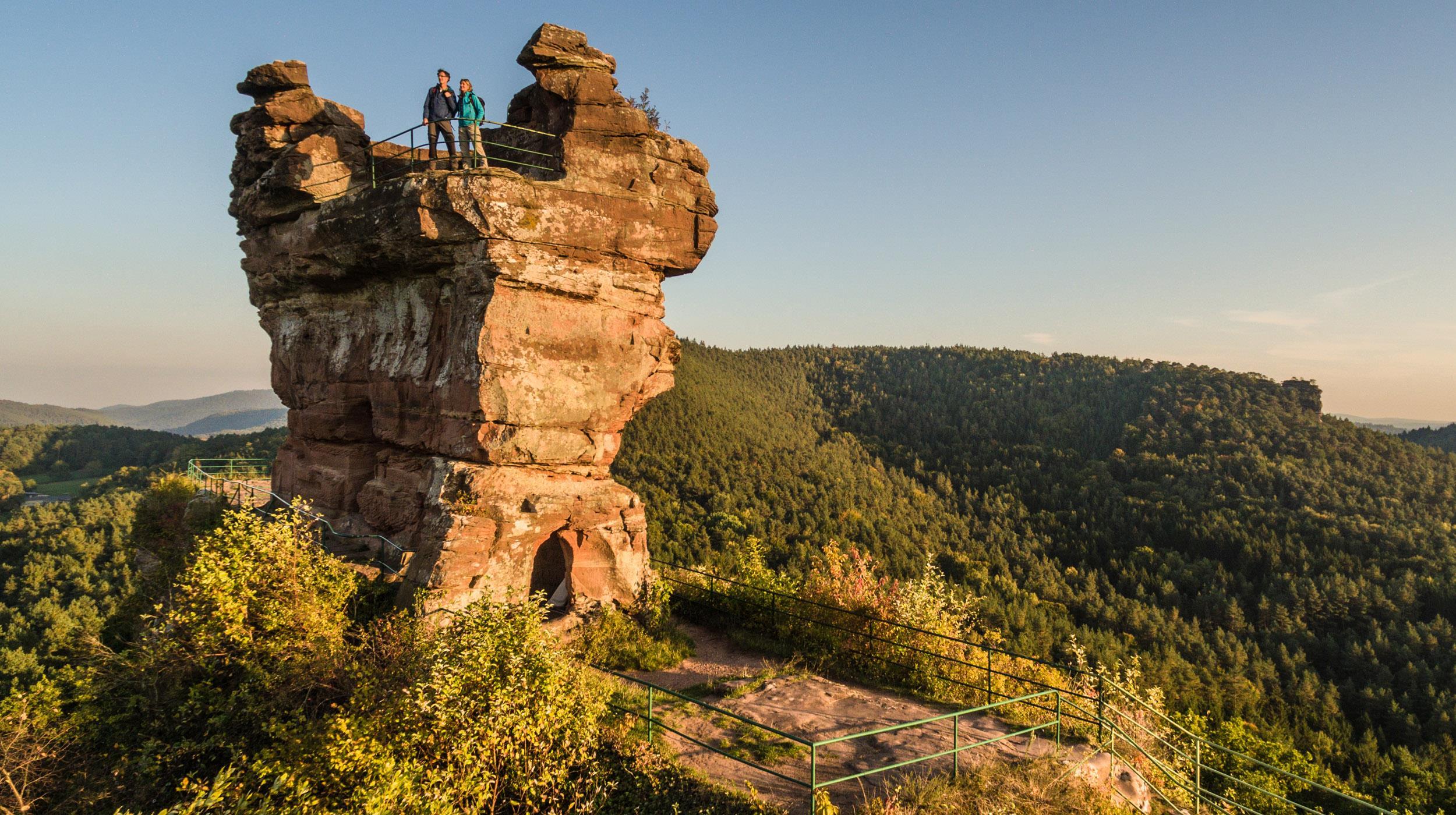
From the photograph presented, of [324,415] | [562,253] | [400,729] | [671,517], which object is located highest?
[562,253]

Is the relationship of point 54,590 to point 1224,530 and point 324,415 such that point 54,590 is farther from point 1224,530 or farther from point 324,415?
point 1224,530

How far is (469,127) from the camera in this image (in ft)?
41.8

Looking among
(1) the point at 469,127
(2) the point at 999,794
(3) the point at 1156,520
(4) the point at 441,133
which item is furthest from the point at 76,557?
(3) the point at 1156,520

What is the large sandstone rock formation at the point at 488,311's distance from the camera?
11625mm

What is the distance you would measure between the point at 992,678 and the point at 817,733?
5.08 meters

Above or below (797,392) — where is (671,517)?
below

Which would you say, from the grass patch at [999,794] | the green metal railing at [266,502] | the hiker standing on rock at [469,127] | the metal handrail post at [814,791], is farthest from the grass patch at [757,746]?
the hiker standing on rock at [469,127]

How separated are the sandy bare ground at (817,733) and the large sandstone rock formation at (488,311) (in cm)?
305

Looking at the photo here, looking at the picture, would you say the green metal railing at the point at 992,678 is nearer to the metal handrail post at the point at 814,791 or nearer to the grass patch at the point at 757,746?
the grass patch at the point at 757,746

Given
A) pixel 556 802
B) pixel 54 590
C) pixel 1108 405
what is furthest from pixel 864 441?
pixel 556 802

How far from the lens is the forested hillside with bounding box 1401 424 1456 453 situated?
97.4 m

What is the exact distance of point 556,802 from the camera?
7801 mm

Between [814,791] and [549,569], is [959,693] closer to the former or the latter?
[814,791]

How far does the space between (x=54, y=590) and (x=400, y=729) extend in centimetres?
5391
